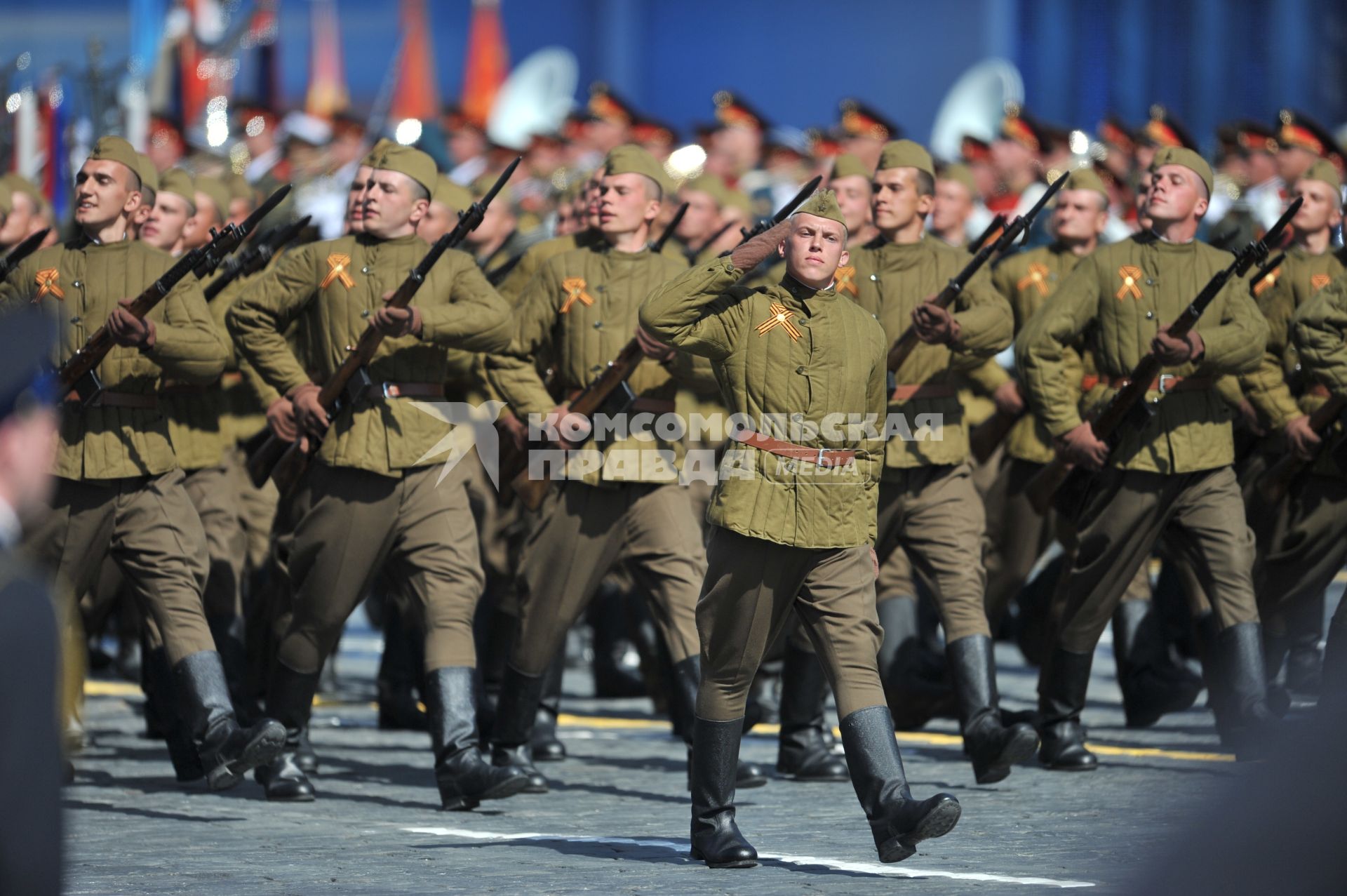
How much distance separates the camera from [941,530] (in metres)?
8.58

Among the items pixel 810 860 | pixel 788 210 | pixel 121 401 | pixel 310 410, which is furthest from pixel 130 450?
pixel 810 860

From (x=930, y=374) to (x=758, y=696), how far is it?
2221 mm

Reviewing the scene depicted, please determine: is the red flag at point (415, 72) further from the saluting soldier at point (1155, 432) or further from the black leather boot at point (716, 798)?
the black leather boot at point (716, 798)

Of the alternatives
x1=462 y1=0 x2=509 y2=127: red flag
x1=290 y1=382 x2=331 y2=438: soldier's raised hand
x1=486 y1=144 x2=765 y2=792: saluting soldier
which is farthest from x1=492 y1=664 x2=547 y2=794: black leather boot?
x1=462 y1=0 x2=509 y2=127: red flag

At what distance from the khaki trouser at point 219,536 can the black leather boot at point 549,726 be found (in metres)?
1.28

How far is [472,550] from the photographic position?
8234 millimetres

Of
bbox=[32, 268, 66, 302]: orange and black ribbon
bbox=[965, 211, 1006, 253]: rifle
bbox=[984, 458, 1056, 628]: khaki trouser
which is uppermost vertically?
bbox=[965, 211, 1006, 253]: rifle

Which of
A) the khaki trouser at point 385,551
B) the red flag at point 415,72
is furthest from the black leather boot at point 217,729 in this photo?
the red flag at point 415,72

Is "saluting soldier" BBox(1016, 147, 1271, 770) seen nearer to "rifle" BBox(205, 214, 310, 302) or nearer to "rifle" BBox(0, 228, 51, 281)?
"rifle" BBox(205, 214, 310, 302)

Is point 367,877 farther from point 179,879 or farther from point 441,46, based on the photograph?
point 441,46

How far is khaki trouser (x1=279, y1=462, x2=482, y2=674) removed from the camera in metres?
8.10

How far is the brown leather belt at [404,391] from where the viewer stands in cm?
809

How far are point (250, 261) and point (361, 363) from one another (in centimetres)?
144

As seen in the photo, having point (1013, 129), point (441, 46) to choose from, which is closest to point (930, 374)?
point (1013, 129)
